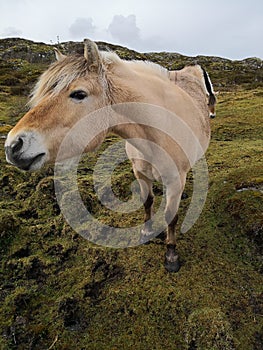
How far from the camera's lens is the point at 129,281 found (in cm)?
361

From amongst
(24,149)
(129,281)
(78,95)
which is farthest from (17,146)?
(129,281)

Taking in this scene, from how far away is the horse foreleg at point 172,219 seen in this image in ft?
12.4

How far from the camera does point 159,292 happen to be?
3.43m

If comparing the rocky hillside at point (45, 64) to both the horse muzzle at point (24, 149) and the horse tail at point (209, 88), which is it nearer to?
the horse tail at point (209, 88)

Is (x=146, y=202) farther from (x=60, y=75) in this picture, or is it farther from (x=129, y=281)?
(x=60, y=75)

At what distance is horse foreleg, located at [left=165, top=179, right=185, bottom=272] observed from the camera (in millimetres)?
3777

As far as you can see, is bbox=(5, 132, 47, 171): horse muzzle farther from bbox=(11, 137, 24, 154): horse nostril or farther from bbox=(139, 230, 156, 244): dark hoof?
bbox=(139, 230, 156, 244): dark hoof

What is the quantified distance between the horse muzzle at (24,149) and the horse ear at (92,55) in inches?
32.9

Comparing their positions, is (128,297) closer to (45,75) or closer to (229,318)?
(229,318)

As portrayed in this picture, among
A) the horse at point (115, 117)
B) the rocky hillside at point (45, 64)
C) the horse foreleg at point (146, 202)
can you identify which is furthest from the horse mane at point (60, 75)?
the rocky hillside at point (45, 64)

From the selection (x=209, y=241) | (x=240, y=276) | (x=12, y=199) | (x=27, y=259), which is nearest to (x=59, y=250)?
(x=27, y=259)

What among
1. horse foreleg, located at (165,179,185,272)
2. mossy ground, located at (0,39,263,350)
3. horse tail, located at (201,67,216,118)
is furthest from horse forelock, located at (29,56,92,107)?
horse tail, located at (201,67,216,118)

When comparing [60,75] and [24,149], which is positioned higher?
[60,75]

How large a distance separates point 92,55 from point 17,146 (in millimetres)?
1052
